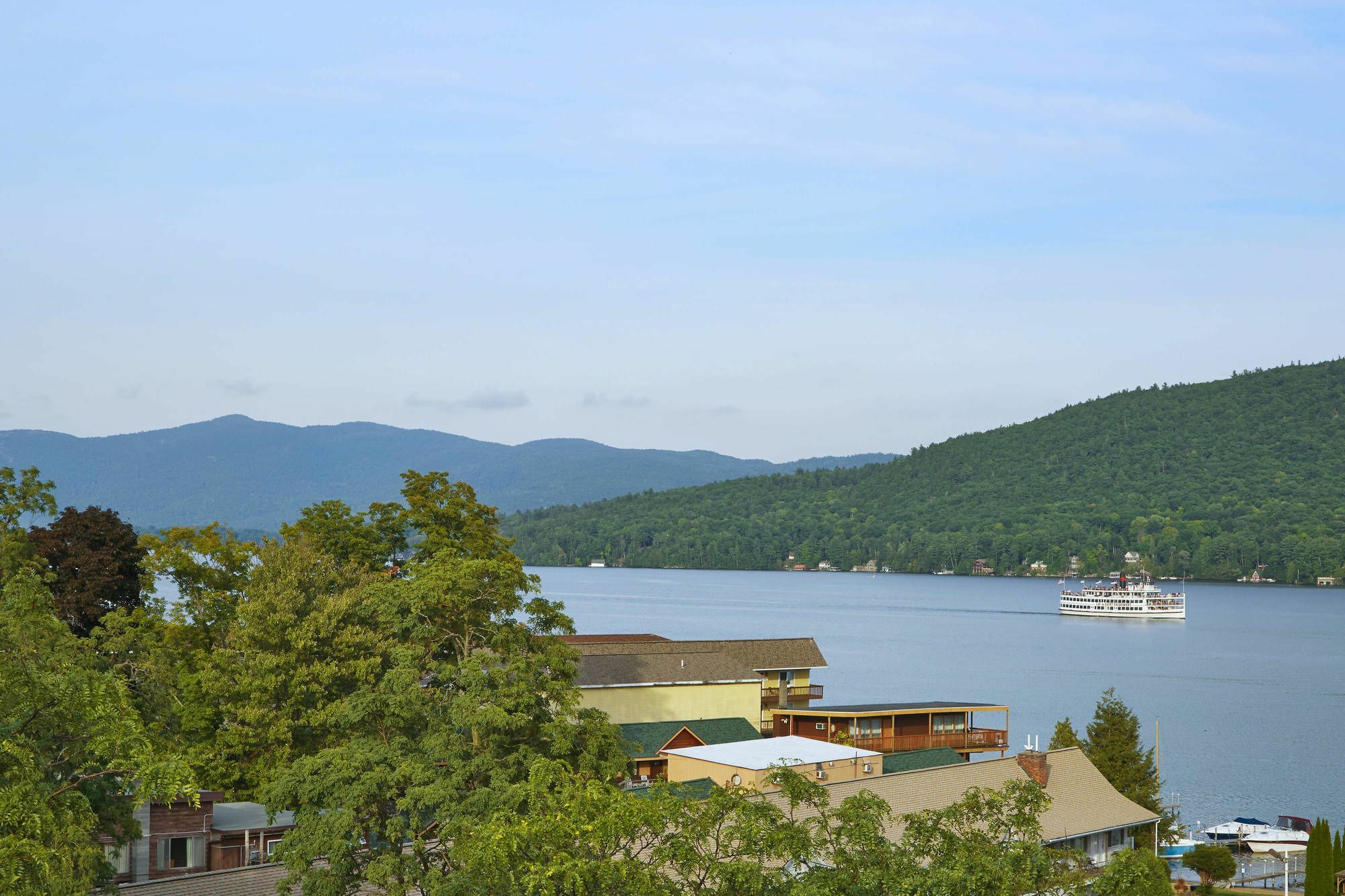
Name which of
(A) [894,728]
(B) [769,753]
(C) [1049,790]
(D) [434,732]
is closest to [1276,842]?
(A) [894,728]

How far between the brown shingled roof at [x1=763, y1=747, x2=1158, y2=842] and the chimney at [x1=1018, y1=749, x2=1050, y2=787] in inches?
7.9

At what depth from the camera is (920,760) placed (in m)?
44.6

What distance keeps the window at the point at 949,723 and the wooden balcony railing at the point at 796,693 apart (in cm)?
558

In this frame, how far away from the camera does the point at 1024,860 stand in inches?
714

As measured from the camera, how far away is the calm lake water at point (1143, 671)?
243 feet

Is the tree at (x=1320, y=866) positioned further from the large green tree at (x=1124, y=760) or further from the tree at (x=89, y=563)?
the tree at (x=89, y=563)

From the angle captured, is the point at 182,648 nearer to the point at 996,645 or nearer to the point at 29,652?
the point at 29,652

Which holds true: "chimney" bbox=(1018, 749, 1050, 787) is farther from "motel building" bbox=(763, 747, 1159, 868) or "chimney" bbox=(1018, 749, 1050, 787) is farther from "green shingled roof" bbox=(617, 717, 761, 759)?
"green shingled roof" bbox=(617, 717, 761, 759)

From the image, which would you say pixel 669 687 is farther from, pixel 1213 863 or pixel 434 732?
pixel 434 732

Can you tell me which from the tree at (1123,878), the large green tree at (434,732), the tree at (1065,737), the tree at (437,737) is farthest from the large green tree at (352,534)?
the tree at (1123,878)

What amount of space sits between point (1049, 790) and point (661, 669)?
15.6 meters

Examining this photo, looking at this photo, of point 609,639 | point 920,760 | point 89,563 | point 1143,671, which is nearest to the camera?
point 89,563

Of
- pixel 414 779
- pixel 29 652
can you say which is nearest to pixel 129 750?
pixel 29 652

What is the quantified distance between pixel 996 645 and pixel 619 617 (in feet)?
143
